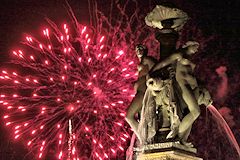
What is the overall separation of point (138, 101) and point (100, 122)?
35.0 ft

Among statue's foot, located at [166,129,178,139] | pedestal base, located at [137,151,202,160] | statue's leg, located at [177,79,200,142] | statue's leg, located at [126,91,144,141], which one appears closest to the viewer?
pedestal base, located at [137,151,202,160]

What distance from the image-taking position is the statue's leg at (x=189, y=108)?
43.5ft

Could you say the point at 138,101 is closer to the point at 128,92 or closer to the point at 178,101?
the point at 178,101

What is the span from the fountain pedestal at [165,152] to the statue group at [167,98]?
0.48ft

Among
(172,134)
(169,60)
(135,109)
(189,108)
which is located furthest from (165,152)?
(169,60)

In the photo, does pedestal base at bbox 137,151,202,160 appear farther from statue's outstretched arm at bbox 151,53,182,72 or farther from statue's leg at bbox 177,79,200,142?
statue's outstretched arm at bbox 151,53,182,72

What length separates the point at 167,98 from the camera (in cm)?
1339

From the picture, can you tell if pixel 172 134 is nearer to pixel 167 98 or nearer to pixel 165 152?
pixel 165 152

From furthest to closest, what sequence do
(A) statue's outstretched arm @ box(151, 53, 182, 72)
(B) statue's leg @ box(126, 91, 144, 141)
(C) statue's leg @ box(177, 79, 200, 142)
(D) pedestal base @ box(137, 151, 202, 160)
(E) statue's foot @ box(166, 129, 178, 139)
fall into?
(B) statue's leg @ box(126, 91, 144, 141)
(A) statue's outstretched arm @ box(151, 53, 182, 72)
(C) statue's leg @ box(177, 79, 200, 142)
(E) statue's foot @ box(166, 129, 178, 139)
(D) pedestal base @ box(137, 151, 202, 160)

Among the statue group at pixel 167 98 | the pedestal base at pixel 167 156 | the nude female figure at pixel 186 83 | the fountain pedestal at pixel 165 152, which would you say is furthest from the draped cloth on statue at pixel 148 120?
the nude female figure at pixel 186 83

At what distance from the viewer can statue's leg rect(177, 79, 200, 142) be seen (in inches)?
522

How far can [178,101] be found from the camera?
13.6 m

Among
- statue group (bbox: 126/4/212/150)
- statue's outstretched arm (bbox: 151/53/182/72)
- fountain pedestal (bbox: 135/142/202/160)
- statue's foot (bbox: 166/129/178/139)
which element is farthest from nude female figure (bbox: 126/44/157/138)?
statue's foot (bbox: 166/129/178/139)

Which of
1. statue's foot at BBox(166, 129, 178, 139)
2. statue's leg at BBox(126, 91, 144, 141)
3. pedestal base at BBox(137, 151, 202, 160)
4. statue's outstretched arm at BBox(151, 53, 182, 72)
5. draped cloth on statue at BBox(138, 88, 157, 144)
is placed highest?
statue's outstretched arm at BBox(151, 53, 182, 72)
